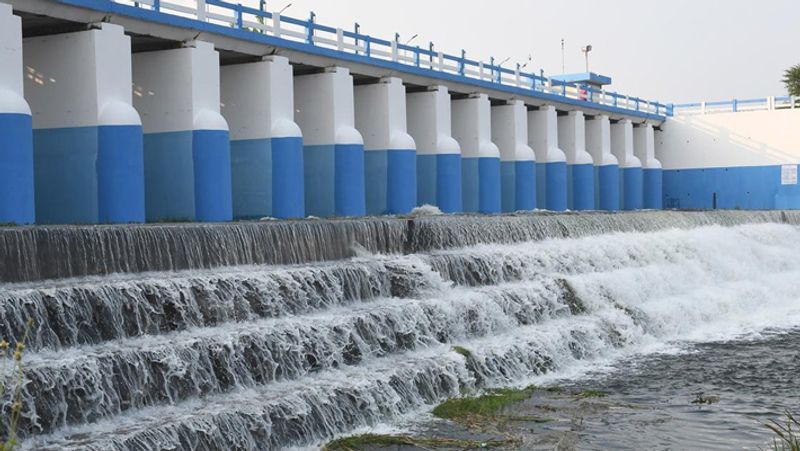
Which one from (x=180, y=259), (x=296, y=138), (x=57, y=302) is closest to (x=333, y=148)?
(x=296, y=138)

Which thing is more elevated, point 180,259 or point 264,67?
point 264,67

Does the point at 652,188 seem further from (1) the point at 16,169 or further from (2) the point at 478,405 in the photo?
(2) the point at 478,405

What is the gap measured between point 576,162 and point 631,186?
4681 millimetres

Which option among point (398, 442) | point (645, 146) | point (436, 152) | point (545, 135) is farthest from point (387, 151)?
point (645, 146)

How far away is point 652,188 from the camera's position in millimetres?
45500

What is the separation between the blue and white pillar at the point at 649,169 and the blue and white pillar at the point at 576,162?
557 cm

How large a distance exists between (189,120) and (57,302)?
36.4 feet

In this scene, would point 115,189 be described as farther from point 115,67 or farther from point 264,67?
point 264,67

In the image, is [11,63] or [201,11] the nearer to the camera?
[11,63]

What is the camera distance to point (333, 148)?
26.4 meters

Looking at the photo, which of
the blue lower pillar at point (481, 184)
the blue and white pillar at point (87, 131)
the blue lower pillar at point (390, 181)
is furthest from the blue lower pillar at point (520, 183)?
the blue and white pillar at point (87, 131)

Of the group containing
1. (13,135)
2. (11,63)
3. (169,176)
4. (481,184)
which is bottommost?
(481,184)

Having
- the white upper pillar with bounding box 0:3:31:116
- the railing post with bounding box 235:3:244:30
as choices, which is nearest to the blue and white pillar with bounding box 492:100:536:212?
the railing post with bounding box 235:3:244:30

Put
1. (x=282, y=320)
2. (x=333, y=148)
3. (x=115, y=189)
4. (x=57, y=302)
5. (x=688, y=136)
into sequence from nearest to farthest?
(x=57, y=302)
(x=282, y=320)
(x=115, y=189)
(x=333, y=148)
(x=688, y=136)
